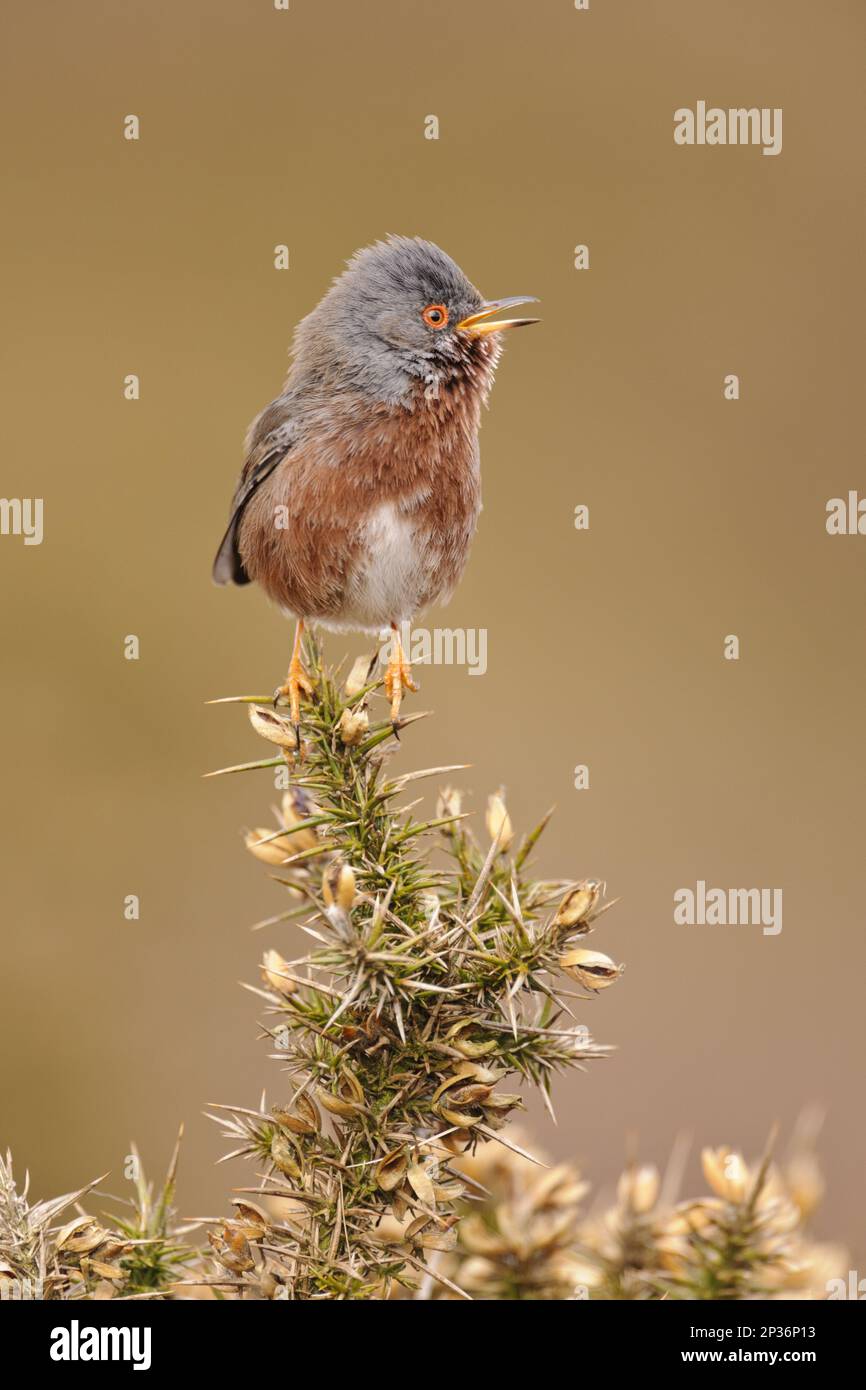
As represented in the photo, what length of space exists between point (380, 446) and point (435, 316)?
404 millimetres

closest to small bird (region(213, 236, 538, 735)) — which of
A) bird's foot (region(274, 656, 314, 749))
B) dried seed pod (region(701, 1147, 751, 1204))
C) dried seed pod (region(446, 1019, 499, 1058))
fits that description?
bird's foot (region(274, 656, 314, 749))

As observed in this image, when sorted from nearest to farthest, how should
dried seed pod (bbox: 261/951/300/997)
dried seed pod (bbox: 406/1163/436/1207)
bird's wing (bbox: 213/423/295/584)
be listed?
dried seed pod (bbox: 406/1163/436/1207) < dried seed pod (bbox: 261/951/300/997) < bird's wing (bbox: 213/423/295/584)

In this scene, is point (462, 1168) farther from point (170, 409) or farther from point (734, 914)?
point (170, 409)

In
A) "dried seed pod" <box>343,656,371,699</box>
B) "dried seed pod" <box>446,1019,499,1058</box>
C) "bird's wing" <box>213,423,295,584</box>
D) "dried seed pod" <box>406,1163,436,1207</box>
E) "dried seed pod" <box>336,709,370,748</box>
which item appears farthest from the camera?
"bird's wing" <box>213,423,295,584</box>

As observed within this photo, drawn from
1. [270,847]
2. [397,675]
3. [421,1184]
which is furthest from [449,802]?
[397,675]

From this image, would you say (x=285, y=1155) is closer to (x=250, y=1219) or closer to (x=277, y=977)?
(x=250, y=1219)

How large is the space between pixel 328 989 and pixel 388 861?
28 cm

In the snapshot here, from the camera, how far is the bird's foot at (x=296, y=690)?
2.29 m

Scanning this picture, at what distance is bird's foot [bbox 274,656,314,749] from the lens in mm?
2285

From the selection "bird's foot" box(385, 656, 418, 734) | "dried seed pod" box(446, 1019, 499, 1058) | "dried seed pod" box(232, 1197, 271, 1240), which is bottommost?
"dried seed pod" box(232, 1197, 271, 1240)

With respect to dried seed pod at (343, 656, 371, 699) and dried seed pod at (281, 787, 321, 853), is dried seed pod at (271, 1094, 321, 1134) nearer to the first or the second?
dried seed pod at (281, 787, 321, 853)

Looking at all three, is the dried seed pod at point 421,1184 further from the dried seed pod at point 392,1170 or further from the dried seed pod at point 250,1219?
the dried seed pod at point 250,1219

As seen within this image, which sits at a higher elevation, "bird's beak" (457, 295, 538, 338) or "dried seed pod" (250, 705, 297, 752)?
"bird's beak" (457, 295, 538, 338)

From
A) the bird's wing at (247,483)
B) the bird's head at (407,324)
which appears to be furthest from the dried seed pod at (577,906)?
the bird's wing at (247,483)
